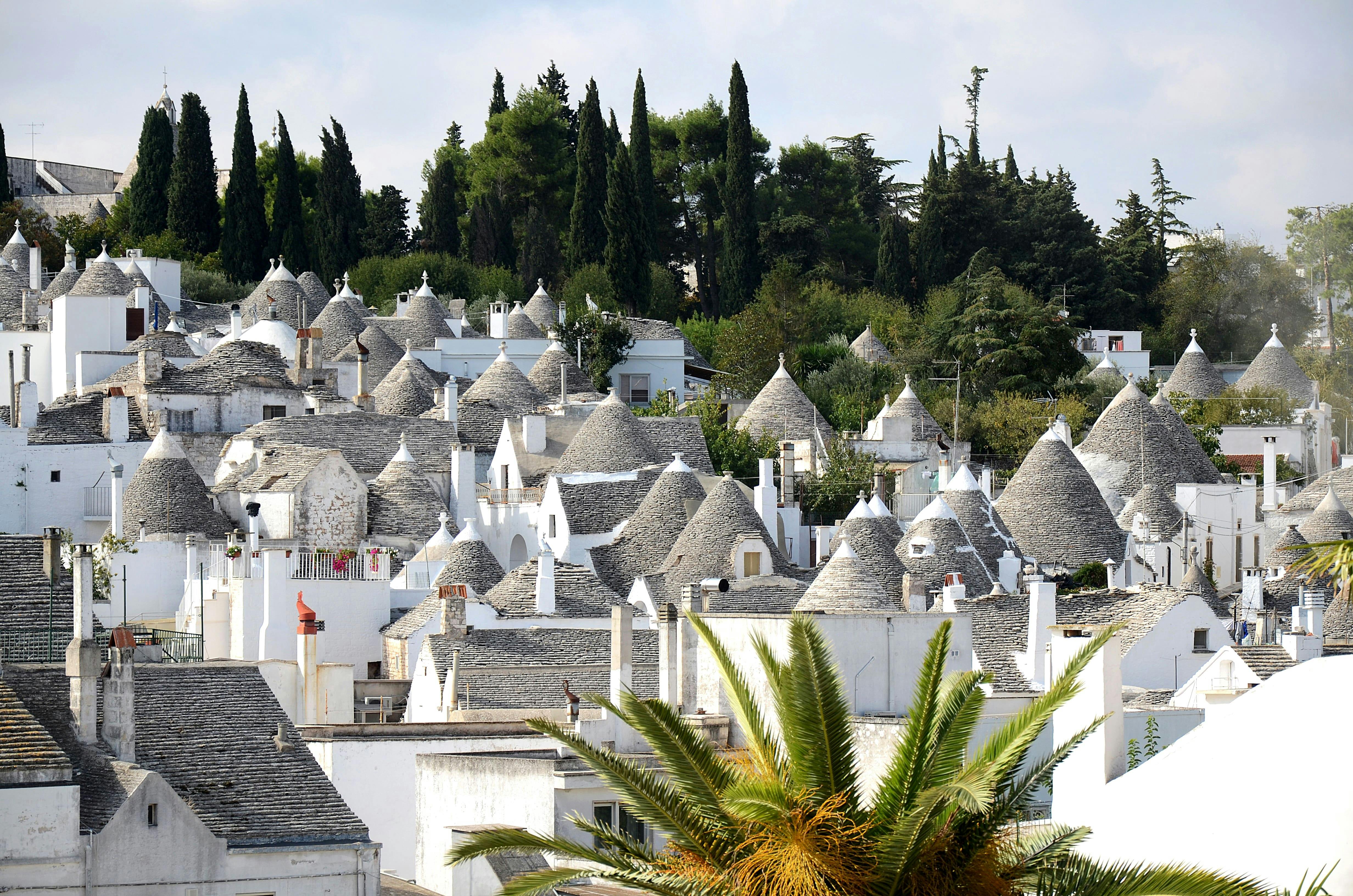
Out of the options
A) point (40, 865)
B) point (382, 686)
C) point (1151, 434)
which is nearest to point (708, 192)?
point (1151, 434)

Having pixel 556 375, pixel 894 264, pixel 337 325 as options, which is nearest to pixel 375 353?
pixel 337 325

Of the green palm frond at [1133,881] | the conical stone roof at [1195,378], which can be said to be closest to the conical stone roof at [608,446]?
the conical stone roof at [1195,378]

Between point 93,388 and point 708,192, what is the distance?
35.7 metres

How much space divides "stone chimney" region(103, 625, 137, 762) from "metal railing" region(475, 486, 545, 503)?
27931 mm

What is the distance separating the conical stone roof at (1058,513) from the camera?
45750mm

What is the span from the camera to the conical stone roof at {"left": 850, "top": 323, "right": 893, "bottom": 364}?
69.8 metres

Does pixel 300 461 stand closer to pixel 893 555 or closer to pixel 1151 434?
pixel 893 555

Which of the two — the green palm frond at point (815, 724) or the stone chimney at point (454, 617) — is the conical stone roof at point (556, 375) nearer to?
the stone chimney at point (454, 617)

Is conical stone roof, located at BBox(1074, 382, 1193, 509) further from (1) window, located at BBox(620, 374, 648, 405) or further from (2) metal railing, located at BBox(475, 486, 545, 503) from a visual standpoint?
(2) metal railing, located at BBox(475, 486, 545, 503)

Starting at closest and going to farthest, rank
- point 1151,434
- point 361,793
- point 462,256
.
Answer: point 361,793 < point 1151,434 < point 462,256

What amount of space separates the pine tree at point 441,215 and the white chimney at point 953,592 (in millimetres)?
42929

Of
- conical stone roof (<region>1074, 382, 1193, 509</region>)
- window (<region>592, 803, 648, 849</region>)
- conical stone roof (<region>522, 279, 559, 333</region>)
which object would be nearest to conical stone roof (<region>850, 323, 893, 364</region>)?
conical stone roof (<region>522, 279, 559, 333</region>)

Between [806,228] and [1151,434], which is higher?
[806,228]

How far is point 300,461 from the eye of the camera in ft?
145
